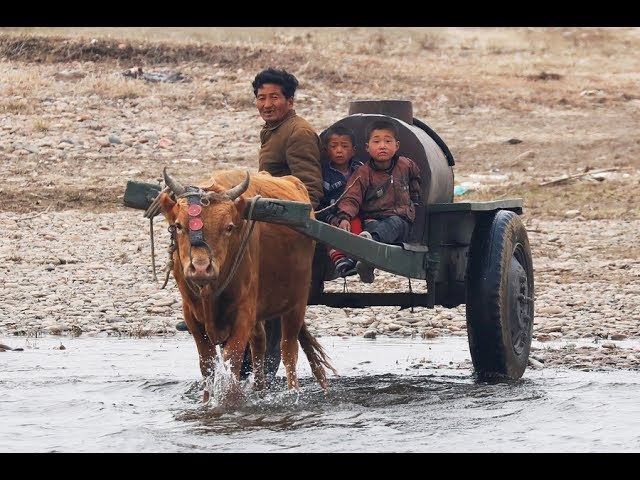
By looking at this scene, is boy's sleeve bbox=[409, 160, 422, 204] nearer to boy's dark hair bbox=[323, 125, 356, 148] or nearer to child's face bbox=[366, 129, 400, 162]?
child's face bbox=[366, 129, 400, 162]

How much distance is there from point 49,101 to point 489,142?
7.15 meters

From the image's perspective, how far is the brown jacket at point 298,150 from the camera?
29.6ft

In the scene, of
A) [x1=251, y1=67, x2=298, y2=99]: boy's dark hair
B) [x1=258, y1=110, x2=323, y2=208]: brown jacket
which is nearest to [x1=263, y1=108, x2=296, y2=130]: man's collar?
[x1=258, y1=110, x2=323, y2=208]: brown jacket

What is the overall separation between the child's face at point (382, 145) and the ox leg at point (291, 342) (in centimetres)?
106

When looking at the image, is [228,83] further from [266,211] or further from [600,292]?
[266,211]

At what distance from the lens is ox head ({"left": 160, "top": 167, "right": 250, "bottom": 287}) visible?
7.36 meters

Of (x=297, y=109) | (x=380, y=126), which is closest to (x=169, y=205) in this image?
(x=380, y=126)

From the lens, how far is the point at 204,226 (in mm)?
7480

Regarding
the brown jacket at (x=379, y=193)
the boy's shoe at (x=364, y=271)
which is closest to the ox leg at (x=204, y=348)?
the boy's shoe at (x=364, y=271)

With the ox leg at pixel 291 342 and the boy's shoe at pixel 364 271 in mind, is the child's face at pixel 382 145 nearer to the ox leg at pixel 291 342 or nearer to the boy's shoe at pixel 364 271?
the boy's shoe at pixel 364 271

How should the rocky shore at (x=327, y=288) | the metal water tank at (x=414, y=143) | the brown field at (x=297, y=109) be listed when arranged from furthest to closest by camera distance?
1. the brown field at (x=297, y=109)
2. the rocky shore at (x=327, y=288)
3. the metal water tank at (x=414, y=143)

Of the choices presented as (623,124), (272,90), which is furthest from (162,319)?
(623,124)

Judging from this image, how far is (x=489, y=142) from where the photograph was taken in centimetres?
2262

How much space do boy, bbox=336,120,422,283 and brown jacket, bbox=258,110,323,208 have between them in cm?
23
